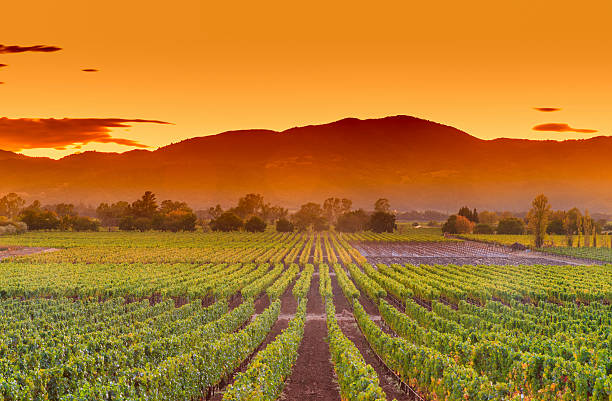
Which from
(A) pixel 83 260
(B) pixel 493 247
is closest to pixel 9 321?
(A) pixel 83 260

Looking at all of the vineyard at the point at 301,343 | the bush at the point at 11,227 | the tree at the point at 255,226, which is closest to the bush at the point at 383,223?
the tree at the point at 255,226

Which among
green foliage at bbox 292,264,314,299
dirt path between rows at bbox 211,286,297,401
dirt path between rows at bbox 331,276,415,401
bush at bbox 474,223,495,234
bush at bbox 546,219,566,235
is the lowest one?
dirt path between rows at bbox 211,286,297,401

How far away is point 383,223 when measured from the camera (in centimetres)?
18538

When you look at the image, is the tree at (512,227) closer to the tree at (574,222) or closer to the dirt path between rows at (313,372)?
the tree at (574,222)

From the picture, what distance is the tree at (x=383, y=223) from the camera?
185m

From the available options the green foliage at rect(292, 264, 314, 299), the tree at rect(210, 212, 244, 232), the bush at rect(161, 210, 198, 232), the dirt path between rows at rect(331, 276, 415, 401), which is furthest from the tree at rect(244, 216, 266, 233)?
the dirt path between rows at rect(331, 276, 415, 401)

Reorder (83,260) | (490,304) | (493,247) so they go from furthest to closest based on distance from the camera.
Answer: (493,247), (83,260), (490,304)

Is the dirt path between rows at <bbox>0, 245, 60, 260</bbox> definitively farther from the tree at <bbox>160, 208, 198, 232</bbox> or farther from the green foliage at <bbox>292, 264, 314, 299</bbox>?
the tree at <bbox>160, 208, 198, 232</bbox>

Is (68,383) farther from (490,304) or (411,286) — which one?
(411,286)

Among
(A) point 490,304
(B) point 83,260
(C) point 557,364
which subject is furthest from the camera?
(B) point 83,260

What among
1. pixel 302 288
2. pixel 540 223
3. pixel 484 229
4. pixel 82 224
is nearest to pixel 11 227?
pixel 82 224

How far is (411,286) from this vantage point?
48094 mm

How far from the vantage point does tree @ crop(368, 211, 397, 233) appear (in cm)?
18500

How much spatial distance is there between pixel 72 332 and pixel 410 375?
19.4 m
